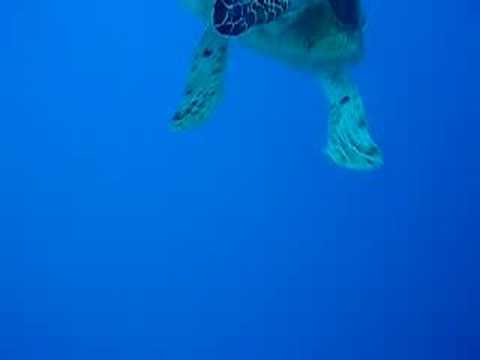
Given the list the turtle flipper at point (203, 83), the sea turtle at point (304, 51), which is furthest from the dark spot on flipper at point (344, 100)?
the turtle flipper at point (203, 83)

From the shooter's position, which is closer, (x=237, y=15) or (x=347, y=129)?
(x=237, y=15)

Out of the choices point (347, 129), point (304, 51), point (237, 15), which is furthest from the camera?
point (347, 129)

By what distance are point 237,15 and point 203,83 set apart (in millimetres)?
964

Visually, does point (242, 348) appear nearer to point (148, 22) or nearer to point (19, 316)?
point (19, 316)

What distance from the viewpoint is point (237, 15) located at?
1671mm

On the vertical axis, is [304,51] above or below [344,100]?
below

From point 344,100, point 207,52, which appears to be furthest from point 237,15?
point 344,100

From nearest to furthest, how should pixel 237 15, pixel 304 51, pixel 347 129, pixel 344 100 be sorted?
pixel 237 15 → pixel 304 51 → pixel 347 129 → pixel 344 100

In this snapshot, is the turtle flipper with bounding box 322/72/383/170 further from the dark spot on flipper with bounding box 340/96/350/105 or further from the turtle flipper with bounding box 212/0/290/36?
the turtle flipper with bounding box 212/0/290/36

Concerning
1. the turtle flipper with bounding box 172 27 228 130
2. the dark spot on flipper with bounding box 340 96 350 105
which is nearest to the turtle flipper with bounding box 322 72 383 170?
the dark spot on flipper with bounding box 340 96 350 105

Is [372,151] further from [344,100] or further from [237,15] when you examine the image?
[237,15]

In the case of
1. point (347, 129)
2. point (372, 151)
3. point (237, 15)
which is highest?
point (347, 129)

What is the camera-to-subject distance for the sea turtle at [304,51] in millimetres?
2441

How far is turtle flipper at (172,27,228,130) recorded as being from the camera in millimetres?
2576
